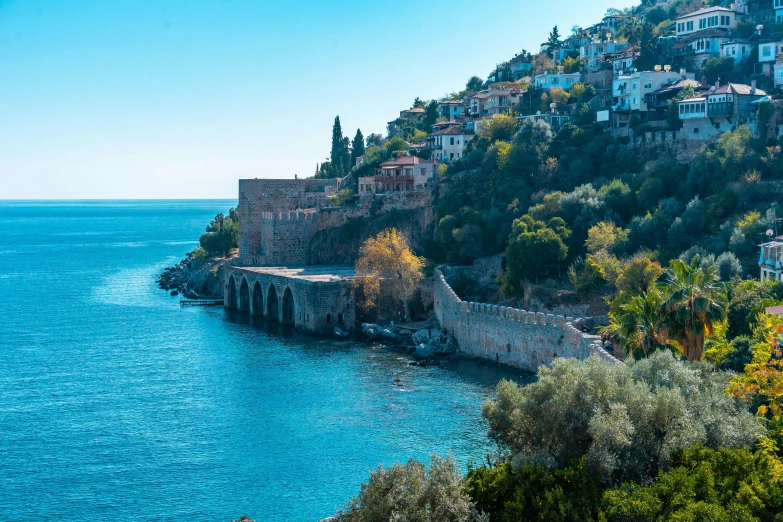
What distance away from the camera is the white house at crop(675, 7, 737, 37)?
7100 cm

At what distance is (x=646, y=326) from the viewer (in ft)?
90.4

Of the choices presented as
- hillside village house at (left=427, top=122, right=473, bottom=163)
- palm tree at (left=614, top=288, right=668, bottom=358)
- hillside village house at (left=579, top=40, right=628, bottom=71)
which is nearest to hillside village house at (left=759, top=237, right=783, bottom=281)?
palm tree at (left=614, top=288, right=668, bottom=358)

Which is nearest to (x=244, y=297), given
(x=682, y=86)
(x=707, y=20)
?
(x=682, y=86)

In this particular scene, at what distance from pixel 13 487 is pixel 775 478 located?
2343cm

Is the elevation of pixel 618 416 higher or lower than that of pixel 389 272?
lower

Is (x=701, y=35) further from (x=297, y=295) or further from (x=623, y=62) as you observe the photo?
(x=297, y=295)


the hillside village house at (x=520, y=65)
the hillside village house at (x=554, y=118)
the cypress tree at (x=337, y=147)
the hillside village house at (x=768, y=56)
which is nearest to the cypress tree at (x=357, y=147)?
the cypress tree at (x=337, y=147)

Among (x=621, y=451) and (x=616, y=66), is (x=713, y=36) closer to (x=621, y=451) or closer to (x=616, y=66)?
(x=616, y=66)

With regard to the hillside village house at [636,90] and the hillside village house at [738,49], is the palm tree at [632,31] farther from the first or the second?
the hillside village house at [636,90]

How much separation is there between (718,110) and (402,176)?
25.5 metres

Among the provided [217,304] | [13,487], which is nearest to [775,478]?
[13,487]

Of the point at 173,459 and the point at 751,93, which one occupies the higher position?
the point at 751,93

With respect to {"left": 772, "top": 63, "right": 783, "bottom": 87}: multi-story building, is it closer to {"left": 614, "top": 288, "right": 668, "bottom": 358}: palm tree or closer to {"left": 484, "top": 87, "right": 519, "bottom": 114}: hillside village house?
{"left": 484, "top": 87, "right": 519, "bottom": 114}: hillside village house

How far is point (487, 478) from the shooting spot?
20750 millimetres
